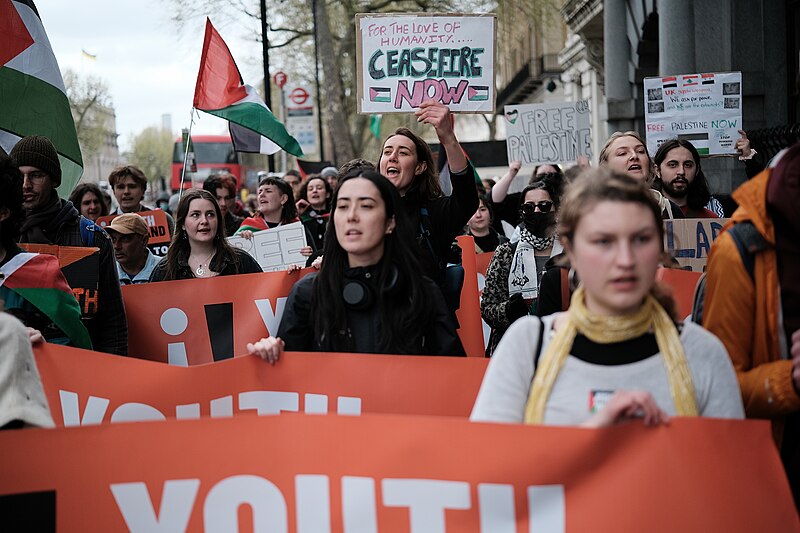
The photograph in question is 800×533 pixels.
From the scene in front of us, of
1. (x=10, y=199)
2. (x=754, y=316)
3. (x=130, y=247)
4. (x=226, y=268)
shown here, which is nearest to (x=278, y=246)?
(x=130, y=247)

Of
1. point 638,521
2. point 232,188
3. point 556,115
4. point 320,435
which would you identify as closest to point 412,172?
point 320,435

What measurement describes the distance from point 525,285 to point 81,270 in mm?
Result: 2324

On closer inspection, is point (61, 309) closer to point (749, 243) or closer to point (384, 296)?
point (384, 296)

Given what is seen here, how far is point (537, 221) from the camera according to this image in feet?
19.0

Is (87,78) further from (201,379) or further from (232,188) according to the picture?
(201,379)

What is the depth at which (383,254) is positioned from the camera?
4.09 metres

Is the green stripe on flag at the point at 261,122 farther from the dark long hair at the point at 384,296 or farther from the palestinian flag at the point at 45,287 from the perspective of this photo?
the dark long hair at the point at 384,296

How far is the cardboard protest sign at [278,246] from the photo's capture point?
7682 millimetres

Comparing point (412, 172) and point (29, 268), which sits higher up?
point (412, 172)

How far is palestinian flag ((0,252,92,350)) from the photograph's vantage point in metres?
4.09

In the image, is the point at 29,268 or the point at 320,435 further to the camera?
the point at 29,268

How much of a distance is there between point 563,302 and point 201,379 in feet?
5.37

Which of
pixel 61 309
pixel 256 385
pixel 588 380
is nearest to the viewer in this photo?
Result: pixel 588 380

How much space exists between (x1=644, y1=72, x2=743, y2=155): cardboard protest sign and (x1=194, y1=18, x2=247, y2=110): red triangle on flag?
3714mm
